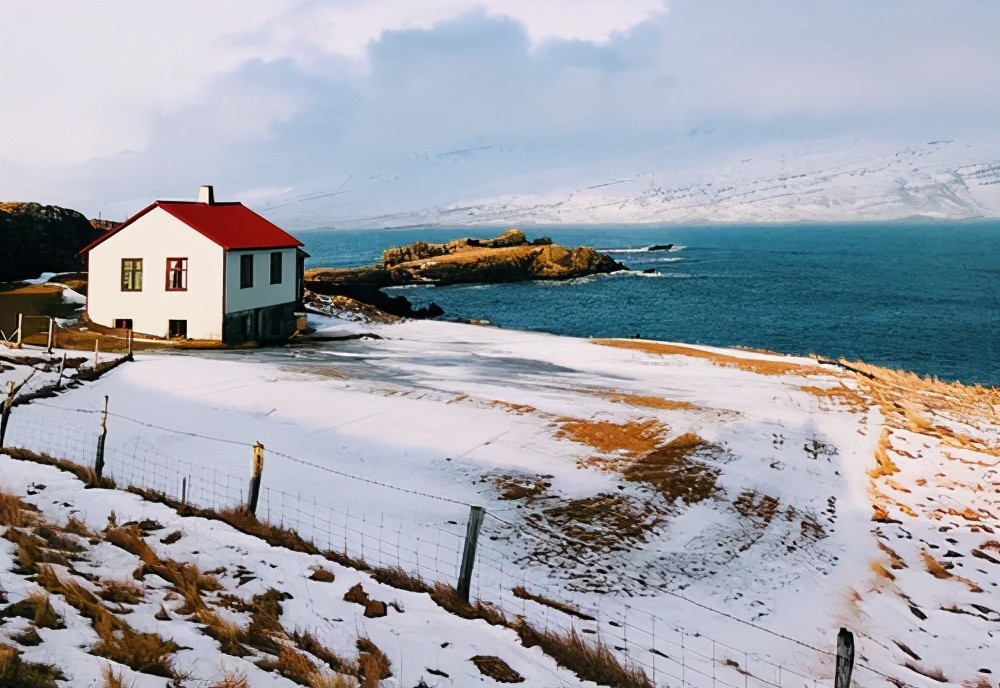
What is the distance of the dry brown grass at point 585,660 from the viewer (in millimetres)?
8750

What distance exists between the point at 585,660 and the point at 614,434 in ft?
44.0

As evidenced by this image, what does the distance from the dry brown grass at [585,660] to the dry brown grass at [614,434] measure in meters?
11.0

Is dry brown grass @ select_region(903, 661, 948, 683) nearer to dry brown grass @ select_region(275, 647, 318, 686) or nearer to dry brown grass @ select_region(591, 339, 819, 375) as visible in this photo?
dry brown grass @ select_region(275, 647, 318, 686)

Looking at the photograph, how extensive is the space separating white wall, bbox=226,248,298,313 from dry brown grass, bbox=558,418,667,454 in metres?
18.3

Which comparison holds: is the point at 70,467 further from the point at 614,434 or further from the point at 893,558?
the point at 893,558

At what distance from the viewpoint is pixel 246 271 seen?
36.5 m

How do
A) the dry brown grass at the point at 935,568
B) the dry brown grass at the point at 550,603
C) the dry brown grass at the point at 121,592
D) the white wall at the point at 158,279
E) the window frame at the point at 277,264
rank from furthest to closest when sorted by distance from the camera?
the window frame at the point at 277,264
the white wall at the point at 158,279
the dry brown grass at the point at 935,568
the dry brown grass at the point at 550,603
the dry brown grass at the point at 121,592

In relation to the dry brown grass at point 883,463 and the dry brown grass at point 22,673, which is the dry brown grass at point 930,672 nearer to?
the dry brown grass at point 883,463

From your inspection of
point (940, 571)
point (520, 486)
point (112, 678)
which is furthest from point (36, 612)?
point (940, 571)

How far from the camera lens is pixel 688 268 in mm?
123688

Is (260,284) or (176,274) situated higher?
(176,274)

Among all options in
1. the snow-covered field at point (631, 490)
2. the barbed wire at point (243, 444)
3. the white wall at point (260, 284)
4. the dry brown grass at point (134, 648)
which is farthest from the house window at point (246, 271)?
the dry brown grass at point (134, 648)

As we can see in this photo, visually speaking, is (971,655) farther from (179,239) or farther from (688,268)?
(688,268)

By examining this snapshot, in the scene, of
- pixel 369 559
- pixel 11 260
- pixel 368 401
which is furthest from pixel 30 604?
pixel 11 260
